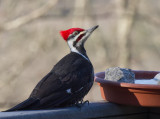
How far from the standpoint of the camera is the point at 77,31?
131 inches

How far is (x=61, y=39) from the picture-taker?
800cm

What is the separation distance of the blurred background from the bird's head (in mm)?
3708

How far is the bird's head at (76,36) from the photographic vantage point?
333 cm

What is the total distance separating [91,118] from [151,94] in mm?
410

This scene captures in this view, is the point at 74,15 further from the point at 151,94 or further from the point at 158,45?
the point at 151,94

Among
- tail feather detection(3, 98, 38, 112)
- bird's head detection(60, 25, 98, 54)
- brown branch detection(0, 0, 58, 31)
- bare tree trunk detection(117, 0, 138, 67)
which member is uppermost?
brown branch detection(0, 0, 58, 31)

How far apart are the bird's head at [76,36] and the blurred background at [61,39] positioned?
12.2 feet

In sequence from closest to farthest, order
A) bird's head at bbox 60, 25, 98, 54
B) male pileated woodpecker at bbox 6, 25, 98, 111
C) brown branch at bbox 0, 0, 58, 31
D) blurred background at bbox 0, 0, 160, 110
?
1. male pileated woodpecker at bbox 6, 25, 98, 111
2. bird's head at bbox 60, 25, 98, 54
3. brown branch at bbox 0, 0, 58, 31
4. blurred background at bbox 0, 0, 160, 110

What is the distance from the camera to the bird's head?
3332mm

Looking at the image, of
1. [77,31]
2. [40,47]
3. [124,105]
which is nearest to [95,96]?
[40,47]

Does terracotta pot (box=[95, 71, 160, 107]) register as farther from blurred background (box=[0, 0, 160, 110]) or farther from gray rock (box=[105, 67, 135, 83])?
blurred background (box=[0, 0, 160, 110])

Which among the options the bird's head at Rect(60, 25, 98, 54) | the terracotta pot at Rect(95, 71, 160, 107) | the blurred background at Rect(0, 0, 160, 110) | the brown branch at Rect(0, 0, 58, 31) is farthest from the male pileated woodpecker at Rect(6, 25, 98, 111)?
the blurred background at Rect(0, 0, 160, 110)

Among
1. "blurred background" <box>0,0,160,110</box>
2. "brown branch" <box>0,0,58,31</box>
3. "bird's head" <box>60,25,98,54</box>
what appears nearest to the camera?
"bird's head" <box>60,25,98,54</box>

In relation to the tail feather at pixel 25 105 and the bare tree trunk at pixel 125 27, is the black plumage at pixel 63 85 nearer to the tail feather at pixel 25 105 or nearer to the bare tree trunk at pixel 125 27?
the tail feather at pixel 25 105
